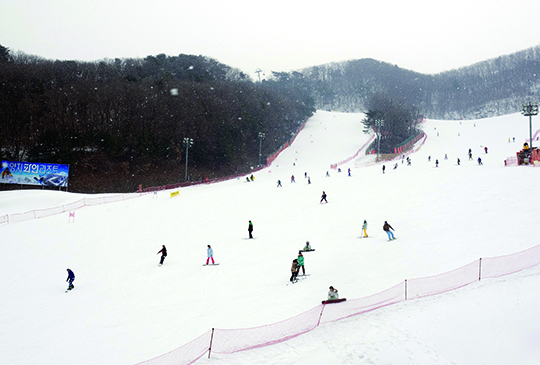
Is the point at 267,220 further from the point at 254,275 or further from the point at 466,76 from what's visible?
the point at 466,76

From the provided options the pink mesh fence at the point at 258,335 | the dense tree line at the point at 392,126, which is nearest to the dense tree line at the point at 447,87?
the dense tree line at the point at 392,126

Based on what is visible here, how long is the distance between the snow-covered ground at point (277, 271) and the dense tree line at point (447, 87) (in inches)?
4026

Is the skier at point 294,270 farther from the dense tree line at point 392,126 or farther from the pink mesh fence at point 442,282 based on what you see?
the dense tree line at point 392,126

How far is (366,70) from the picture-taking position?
7303 inches

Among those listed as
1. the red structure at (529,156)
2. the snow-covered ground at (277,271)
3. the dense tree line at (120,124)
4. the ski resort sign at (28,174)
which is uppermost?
the dense tree line at (120,124)

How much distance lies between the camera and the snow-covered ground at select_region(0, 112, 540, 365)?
8.98 metres

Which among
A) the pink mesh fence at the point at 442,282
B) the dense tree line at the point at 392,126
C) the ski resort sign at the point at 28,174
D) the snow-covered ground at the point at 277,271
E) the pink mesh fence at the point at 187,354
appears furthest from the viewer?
the dense tree line at the point at 392,126

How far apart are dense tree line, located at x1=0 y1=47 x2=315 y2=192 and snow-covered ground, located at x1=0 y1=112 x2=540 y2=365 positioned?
694 inches

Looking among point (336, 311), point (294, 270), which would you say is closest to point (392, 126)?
point (294, 270)

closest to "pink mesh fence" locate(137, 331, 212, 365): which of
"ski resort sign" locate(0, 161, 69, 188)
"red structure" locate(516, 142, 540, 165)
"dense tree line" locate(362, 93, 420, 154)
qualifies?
"red structure" locate(516, 142, 540, 165)

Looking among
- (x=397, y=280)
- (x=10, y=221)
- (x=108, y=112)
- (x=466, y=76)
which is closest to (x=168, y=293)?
(x=397, y=280)

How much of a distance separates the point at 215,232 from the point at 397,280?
43.8ft

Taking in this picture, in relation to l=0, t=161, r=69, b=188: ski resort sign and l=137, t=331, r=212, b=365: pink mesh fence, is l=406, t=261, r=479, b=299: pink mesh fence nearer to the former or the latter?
l=137, t=331, r=212, b=365: pink mesh fence

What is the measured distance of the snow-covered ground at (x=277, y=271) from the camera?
8984 millimetres
